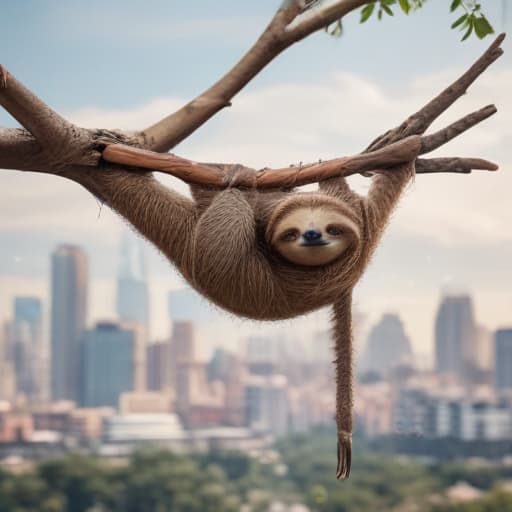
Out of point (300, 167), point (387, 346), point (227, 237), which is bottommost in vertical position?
point (387, 346)

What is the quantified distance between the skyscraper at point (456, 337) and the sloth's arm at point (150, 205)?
15.2ft

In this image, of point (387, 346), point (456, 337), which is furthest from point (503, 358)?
point (387, 346)

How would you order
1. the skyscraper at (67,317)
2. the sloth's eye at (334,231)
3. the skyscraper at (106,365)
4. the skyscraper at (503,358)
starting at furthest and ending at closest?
the skyscraper at (106,365), the skyscraper at (67,317), the skyscraper at (503,358), the sloth's eye at (334,231)

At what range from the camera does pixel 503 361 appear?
5.99m

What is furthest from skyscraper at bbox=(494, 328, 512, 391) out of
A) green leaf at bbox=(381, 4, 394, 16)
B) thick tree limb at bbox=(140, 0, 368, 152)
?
thick tree limb at bbox=(140, 0, 368, 152)

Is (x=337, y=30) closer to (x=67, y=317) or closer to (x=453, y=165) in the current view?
(x=453, y=165)

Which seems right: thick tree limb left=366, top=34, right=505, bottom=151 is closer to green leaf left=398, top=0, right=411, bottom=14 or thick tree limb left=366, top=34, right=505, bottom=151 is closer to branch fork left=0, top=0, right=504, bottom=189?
branch fork left=0, top=0, right=504, bottom=189

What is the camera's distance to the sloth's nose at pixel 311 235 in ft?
3.77

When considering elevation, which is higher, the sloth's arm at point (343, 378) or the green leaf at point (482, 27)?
the green leaf at point (482, 27)

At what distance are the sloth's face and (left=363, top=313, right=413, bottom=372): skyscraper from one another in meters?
4.59

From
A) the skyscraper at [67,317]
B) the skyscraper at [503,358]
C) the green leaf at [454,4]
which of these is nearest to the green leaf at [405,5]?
the green leaf at [454,4]

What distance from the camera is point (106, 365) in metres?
8.57

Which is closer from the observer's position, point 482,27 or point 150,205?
point 150,205

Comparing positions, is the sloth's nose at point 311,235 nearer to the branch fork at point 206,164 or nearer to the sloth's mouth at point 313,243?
the sloth's mouth at point 313,243
